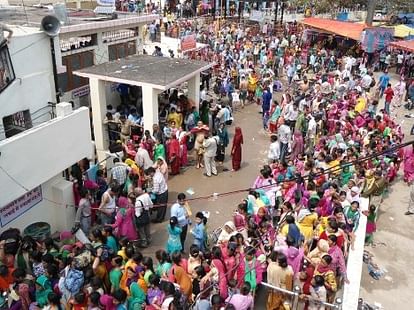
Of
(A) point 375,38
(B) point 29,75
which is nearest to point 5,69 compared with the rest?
(B) point 29,75

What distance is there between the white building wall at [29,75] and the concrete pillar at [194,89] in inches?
198

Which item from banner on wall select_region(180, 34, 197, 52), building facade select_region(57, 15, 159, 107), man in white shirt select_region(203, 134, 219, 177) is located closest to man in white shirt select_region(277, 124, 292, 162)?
man in white shirt select_region(203, 134, 219, 177)

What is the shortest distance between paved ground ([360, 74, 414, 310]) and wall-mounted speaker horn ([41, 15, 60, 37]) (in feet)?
27.2

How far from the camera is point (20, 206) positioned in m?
8.09

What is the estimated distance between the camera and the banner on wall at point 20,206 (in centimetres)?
776

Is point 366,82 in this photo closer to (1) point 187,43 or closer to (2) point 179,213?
(1) point 187,43

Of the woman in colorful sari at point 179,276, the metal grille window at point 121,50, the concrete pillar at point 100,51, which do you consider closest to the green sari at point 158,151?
the woman in colorful sari at point 179,276

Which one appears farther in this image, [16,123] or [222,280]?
[16,123]

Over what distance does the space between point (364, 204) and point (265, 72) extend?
11.4 m

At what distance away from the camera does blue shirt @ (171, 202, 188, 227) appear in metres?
7.69

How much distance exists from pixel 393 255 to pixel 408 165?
3.75 m

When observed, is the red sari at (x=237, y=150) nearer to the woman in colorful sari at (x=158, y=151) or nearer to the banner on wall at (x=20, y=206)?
the woman in colorful sari at (x=158, y=151)

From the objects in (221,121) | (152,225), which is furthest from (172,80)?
(152,225)

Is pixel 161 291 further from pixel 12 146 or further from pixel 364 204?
pixel 364 204
